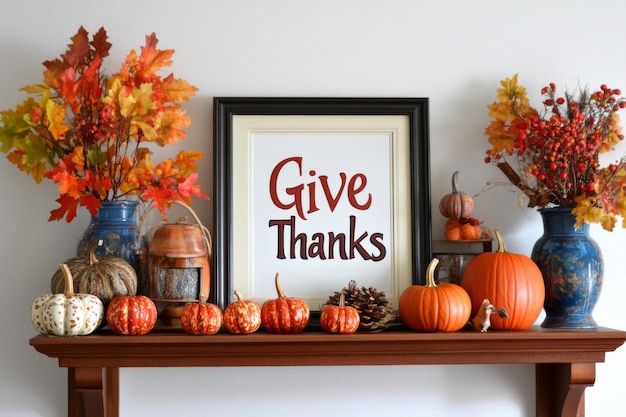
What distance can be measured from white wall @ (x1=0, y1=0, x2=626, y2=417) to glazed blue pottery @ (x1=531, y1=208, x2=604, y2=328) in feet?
0.53

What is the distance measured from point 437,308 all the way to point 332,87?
0.63 meters

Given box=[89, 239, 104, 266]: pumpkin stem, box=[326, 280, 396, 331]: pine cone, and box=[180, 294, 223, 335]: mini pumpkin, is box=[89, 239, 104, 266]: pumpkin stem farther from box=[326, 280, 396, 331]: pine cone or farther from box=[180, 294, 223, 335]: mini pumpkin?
box=[326, 280, 396, 331]: pine cone

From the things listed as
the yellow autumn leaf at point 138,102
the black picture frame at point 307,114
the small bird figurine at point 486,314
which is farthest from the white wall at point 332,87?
the small bird figurine at point 486,314

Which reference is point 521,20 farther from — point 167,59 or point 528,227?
point 167,59

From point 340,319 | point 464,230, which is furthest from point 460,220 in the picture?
point 340,319

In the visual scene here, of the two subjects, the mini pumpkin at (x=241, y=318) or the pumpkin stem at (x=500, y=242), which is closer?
the mini pumpkin at (x=241, y=318)

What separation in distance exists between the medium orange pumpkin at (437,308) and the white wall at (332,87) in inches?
10.9

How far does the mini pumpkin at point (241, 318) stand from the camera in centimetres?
158

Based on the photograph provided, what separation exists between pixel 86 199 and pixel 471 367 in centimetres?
103

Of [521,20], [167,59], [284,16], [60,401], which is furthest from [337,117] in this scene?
[60,401]

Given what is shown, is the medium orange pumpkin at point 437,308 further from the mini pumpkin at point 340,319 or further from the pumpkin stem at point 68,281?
the pumpkin stem at point 68,281

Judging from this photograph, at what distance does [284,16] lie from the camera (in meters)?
1.87

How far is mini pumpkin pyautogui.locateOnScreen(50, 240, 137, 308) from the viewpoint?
1.60 meters

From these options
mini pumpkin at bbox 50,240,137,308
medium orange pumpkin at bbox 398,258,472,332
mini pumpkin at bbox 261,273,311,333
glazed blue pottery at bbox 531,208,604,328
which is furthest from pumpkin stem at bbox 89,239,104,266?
glazed blue pottery at bbox 531,208,604,328
